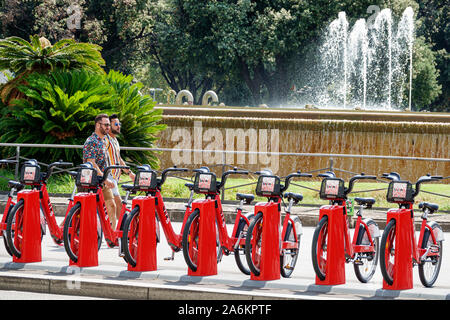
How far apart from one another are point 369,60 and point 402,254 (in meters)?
41.3

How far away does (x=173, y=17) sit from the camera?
167ft

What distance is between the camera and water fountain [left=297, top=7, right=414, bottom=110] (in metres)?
48.1

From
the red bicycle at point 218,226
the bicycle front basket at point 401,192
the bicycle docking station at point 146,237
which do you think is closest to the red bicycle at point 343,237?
the bicycle front basket at point 401,192

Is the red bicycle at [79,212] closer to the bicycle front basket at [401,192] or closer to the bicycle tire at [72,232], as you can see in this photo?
the bicycle tire at [72,232]

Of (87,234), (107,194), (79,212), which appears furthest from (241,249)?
(107,194)

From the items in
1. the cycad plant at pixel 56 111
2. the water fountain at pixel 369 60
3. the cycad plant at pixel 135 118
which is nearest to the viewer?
the cycad plant at pixel 56 111

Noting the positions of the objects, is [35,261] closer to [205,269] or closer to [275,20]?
[205,269]

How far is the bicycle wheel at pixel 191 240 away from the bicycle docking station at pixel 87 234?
40.4 inches

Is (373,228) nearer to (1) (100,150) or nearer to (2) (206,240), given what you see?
(2) (206,240)

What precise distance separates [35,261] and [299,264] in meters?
3.15

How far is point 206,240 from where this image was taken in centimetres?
888

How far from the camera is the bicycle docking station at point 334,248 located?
8375 mm
